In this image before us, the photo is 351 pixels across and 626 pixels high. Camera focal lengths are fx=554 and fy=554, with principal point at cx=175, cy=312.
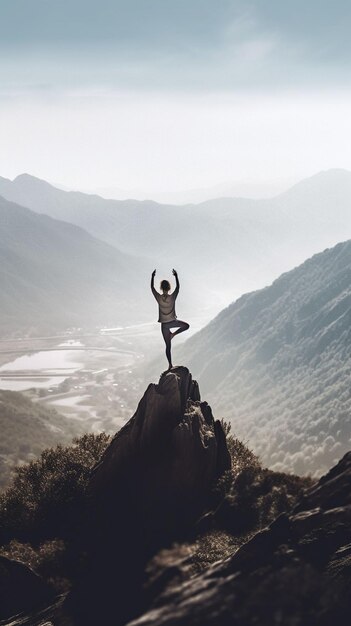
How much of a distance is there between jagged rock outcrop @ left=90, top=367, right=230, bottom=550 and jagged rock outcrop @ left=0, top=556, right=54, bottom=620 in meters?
2.68

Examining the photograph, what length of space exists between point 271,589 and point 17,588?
13.5 meters

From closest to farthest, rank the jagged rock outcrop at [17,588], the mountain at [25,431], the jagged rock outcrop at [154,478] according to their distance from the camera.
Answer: the jagged rock outcrop at [17,588]
the jagged rock outcrop at [154,478]
the mountain at [25,431]

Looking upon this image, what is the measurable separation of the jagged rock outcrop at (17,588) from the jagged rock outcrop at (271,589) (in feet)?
32.7

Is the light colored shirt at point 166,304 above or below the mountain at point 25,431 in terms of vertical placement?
below

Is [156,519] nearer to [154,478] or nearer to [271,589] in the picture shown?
[154,478]

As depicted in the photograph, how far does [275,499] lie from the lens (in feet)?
60.3

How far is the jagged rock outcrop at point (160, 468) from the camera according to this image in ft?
61.2

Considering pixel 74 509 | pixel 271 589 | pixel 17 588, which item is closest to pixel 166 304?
pixel 74 509

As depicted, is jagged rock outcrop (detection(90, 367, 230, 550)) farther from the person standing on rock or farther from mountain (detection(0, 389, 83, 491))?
mountain (detection(0, 389, 83, 491))

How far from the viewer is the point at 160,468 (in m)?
19.5

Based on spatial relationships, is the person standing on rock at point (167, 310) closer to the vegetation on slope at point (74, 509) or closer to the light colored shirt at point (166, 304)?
the light colored shirt at point (166, 304)

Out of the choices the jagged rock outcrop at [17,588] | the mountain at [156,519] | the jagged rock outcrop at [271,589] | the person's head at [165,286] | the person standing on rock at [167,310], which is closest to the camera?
the jagged rock outcrop at [271,589]

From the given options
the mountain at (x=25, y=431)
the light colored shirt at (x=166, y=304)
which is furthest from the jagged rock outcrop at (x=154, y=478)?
the mountain at (x=25, y=431)

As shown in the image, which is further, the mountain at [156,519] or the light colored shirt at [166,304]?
the light colored shirt at [166,304]
